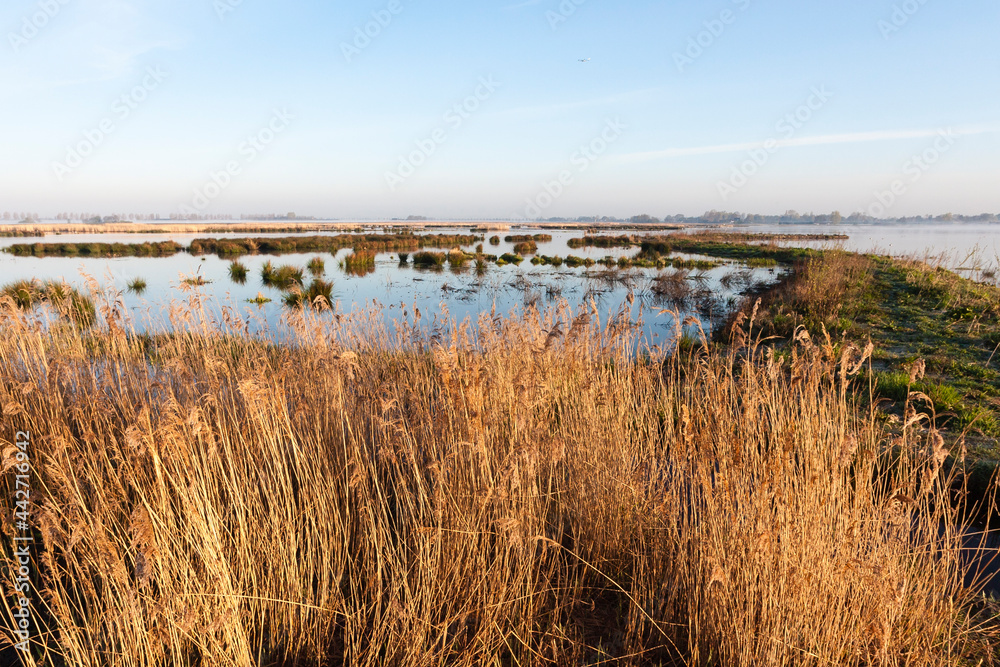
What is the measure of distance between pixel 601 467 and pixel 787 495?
1124 millimetres

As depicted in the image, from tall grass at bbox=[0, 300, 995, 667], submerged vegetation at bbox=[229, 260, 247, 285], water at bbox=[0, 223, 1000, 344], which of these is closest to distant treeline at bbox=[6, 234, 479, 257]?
water at bbox=[0, 223, 1000, 344]

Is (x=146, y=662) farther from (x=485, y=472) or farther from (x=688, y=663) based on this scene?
(x=688, y=663)

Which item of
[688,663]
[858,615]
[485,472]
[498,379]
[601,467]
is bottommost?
[688,663]

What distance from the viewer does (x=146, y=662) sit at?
81.6 inches

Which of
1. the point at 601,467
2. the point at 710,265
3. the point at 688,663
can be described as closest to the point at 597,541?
the point at 601,467

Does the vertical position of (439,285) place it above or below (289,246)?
below

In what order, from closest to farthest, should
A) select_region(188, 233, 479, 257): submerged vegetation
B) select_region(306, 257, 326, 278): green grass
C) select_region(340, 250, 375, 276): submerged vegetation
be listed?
select_region(306, 257, 326, 278): green grass < select_region(340, 250, 375, 276): submerged vegetation < select_region(188, 233, 479, 257): submerged vegetation

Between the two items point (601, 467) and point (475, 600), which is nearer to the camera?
point (475, 600)

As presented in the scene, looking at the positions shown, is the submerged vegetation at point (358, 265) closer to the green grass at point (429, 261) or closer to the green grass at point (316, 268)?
the green grass at point (316, 268)
